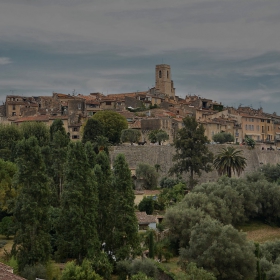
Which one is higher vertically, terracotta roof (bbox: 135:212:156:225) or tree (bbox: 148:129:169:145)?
tree (bbox: 148:129:169:145)

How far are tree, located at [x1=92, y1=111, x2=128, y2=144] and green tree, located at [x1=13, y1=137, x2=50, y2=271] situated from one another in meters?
47.3

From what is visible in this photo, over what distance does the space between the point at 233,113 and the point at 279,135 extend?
9244 mm

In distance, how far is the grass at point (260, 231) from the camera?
5303cm

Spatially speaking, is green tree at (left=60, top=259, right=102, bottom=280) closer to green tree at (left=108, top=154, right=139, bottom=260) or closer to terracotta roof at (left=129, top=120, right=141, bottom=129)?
green tree at (left=108, top=154, right=139, bottom=260)

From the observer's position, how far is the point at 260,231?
54812mm

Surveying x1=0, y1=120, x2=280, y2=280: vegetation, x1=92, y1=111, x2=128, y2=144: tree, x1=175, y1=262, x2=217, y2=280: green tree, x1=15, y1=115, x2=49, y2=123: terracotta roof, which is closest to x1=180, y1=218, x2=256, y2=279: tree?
x1=0, y1=120, x2=280, y2=280: vegetation

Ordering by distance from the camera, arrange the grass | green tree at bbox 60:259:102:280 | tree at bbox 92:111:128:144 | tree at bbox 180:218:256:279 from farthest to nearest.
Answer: tree at bbox 92:111:128:144, the grass, tree at bbox 180:218:256:279, green tree at bbox 60:259:102:280

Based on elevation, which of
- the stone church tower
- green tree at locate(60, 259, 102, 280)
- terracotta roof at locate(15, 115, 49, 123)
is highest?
the stone church tower

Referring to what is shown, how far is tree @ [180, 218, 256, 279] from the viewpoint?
38938 mm

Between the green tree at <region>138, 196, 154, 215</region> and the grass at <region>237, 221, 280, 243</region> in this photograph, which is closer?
the grass at <region>237, 221, 280, 243</region>

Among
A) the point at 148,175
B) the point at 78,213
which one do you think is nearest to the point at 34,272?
the point at 78,213

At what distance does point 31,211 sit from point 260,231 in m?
26.0

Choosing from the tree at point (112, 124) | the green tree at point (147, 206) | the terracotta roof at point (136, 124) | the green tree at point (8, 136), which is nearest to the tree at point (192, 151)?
the green tree at point (147, 206)

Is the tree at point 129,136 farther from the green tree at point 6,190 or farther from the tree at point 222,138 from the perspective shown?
the green tree at point 6,190
